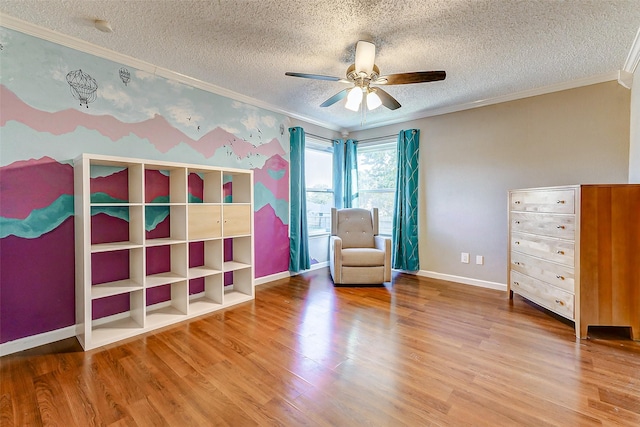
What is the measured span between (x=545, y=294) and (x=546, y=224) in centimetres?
64

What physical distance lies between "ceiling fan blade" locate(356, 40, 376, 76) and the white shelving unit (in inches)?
64.7

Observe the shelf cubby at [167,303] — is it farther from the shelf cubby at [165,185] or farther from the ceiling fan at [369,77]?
the ceiling fan at [369,77]

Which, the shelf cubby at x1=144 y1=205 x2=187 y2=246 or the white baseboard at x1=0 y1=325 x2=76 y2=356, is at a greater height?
the shelf cubby at x1=144 y1=205 x2=187 y2=246

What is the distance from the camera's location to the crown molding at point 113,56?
6.61 ft

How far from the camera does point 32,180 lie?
209cm

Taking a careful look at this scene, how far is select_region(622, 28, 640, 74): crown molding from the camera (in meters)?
2.19

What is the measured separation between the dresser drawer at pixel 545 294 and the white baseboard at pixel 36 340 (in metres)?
4.08

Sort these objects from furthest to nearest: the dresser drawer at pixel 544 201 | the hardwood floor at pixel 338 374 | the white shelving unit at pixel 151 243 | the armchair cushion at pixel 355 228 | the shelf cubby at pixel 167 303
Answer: the armchair cushion at pixel 355 228 → the shelf cubby at pixel 167 303 → the dresser drawer at pixel 544 201 → the white shelving unit at pixel 151 243 → the hardwood floor at pixel 338 374

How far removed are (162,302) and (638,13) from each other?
14.6 ft

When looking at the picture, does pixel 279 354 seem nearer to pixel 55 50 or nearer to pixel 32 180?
pixel 32 180

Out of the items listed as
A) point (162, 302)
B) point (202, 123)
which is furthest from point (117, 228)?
point (202, 123)

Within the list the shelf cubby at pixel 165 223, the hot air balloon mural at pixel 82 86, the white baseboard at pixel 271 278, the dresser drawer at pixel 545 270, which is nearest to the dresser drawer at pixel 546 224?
the dresser drawer at pixel 545 270

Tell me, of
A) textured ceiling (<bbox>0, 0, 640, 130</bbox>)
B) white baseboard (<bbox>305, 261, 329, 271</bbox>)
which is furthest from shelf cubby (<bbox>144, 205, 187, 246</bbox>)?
white baseboard (<bbox>305, 261, 329, 271</bbox>)

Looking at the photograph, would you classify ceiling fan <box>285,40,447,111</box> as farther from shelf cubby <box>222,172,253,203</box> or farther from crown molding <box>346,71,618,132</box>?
crown molding <box>346,71,618,132</box>
